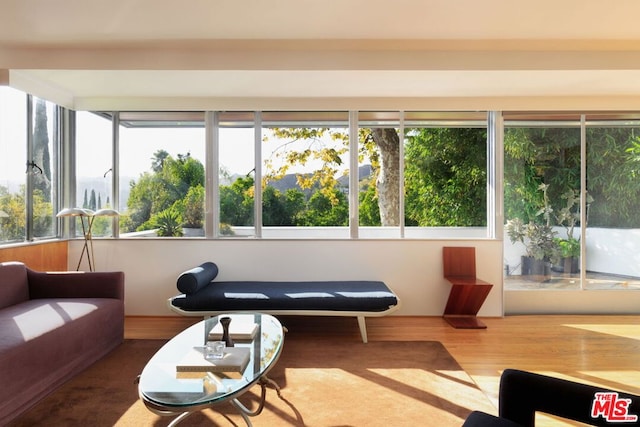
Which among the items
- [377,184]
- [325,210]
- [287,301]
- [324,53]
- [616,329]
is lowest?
[616,329]

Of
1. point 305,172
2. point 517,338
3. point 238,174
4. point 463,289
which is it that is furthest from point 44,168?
point 517,338

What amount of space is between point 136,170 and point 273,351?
342cm

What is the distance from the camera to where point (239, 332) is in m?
2.58

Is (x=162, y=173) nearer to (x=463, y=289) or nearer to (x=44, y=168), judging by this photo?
(x=44, y=168)

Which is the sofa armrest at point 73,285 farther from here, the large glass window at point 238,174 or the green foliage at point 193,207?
the large glass window at point 238,174

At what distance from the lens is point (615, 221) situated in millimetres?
4844

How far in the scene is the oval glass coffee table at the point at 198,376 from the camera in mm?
1773

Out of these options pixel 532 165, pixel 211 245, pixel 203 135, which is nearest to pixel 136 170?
pixel 203 135

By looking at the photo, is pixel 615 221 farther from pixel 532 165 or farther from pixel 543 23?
pixel 543 23

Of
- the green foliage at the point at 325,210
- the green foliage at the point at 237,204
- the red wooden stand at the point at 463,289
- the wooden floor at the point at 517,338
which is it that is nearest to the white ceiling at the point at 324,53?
the green foliage at the point at 237,204

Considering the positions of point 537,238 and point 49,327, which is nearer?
point 49,327

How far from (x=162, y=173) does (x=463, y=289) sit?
3680mm

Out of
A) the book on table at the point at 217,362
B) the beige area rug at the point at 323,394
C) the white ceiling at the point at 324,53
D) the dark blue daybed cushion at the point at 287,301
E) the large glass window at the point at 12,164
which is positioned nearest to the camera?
the book on table at the point at 217,362

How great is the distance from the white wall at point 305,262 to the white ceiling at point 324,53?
1.62 metres
